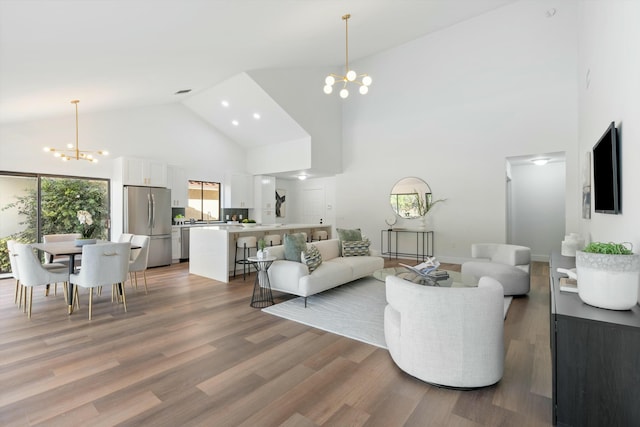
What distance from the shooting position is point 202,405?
6.51 feet

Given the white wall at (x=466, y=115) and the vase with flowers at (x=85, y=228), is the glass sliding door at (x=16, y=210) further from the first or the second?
the white wall at (x=466, y=115)

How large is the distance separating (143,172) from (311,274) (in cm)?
502

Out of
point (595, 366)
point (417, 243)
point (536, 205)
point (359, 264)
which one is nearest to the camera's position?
point (595, 366)

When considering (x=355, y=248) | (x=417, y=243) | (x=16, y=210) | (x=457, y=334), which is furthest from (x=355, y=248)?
(x=16, y=210)

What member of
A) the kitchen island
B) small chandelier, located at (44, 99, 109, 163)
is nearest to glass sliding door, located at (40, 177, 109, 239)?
small chandelier, located at (44, 99, 109, 163)

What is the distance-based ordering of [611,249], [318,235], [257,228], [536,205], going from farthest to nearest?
[536,205]
[318,235]
[257,228]
[611,249]

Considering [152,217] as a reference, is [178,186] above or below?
above

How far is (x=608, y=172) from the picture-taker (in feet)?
8.05

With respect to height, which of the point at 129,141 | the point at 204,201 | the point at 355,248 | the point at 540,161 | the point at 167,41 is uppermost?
the point at 167,41

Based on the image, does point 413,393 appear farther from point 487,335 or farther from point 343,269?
point 343,269

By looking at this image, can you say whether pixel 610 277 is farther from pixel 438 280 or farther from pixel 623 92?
pixel 438 280

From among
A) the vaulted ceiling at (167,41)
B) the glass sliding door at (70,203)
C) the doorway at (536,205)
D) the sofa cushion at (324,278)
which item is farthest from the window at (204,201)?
the doorway at (536,205)

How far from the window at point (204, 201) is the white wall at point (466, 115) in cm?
400

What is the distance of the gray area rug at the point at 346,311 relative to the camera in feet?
10.4
